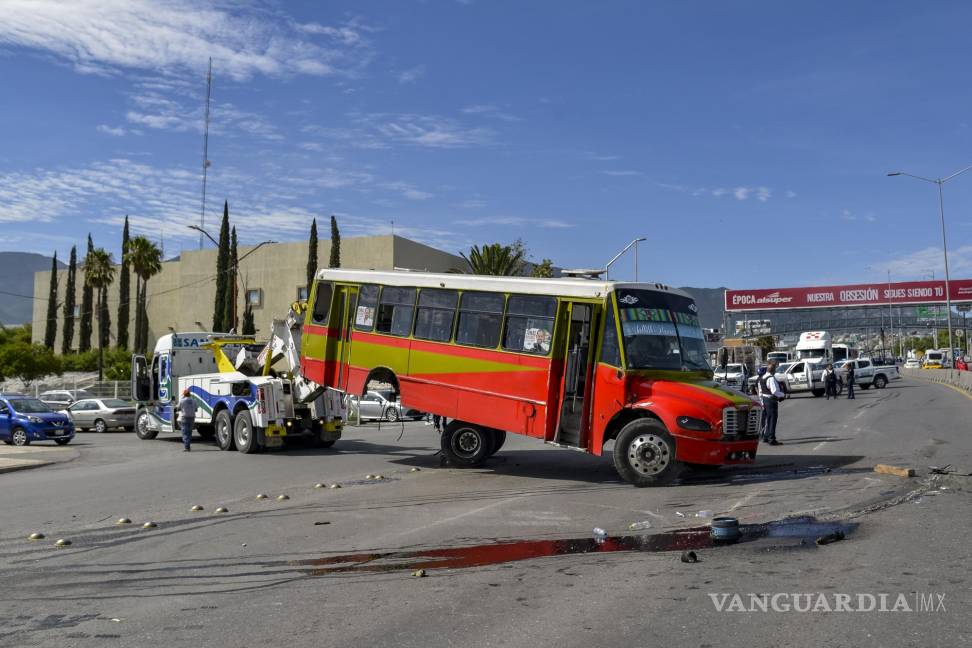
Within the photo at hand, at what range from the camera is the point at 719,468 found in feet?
47.0

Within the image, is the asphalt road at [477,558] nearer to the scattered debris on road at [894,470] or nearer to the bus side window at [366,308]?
the scattered debris on road at [894,470]

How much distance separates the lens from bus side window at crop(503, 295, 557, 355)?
13617 mm

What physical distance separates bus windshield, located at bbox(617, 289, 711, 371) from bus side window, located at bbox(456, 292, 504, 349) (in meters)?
2.21

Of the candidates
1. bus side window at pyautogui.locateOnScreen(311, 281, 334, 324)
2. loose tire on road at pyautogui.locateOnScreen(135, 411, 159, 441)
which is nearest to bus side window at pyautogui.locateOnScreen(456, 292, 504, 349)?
bus side window at pyautogui.locateOnScreen(311, 281, 334, 324)

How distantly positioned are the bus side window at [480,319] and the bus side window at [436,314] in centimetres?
22

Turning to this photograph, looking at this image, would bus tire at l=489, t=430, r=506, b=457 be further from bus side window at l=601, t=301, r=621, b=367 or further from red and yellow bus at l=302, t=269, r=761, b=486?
bus side window at l=601, t=301, r=621, b=367

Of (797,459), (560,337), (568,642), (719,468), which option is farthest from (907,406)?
(568,642)

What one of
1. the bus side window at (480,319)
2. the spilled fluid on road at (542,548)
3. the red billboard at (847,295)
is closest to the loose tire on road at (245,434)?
the bus side window at (480,319)

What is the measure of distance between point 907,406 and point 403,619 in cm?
2851

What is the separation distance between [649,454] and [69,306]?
7911 cm

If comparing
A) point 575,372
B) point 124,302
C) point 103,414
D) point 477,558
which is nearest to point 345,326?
point 575,372

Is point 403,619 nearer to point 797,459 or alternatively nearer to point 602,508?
point 602,508

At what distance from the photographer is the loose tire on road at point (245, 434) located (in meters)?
19.6

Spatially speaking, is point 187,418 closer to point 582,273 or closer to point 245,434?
point 245,434
